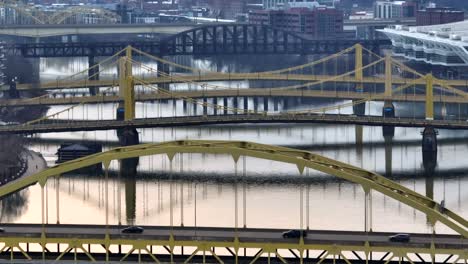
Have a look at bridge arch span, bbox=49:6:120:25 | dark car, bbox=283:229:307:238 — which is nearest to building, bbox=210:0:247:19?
bridge arch span, bbox=49:6:120:25

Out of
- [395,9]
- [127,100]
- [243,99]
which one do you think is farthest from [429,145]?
[395,9]

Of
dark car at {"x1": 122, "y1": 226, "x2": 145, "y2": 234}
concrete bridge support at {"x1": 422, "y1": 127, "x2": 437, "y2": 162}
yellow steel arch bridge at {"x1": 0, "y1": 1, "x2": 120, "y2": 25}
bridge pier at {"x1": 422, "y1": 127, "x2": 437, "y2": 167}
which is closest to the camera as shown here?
dark car at {"x1": 122, "y1": 226, "x2": 145, "y2": 234}

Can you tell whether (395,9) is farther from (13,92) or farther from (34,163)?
(34,163)

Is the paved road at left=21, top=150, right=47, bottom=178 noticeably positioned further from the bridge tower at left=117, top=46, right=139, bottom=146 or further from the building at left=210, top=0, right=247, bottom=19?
the building at left=210, top=0, right=247, bottom=19

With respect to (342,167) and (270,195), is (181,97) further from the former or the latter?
(342,167)

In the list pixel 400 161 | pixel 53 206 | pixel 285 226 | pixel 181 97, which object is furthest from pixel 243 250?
pixel 181 97

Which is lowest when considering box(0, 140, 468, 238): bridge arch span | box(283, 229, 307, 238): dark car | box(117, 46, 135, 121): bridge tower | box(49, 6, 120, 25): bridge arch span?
box(49, 6, 120, 25): bridge arch span

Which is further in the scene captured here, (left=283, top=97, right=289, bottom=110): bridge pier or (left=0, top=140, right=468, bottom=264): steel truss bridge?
(left=283, top=97, right=289, bottom=110): bridge pier
